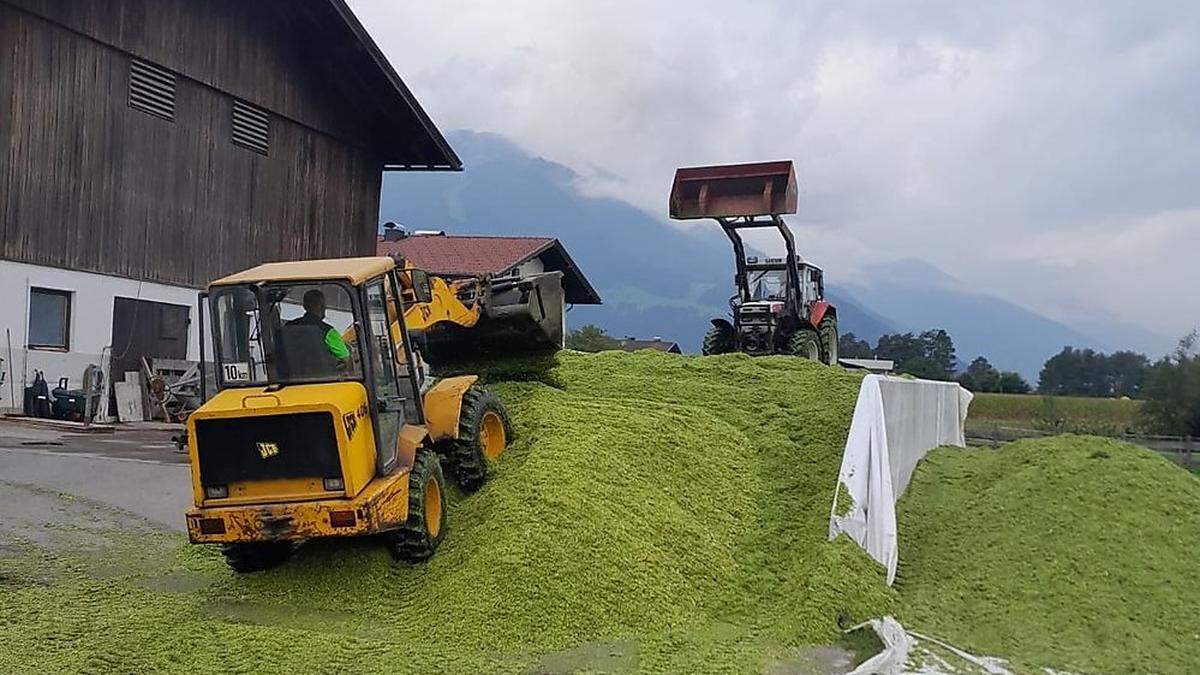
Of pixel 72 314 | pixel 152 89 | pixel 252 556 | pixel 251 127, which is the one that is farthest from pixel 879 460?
pixel 251 127

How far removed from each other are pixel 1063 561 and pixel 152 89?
621 inches

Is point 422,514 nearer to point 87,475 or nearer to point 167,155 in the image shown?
point 87,475

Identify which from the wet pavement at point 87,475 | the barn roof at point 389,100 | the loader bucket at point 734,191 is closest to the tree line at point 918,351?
the barn roof at point 389,100

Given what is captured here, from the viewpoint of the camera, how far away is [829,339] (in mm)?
18438

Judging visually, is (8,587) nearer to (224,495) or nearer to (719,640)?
(224,495)

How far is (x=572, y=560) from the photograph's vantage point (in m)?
6.68

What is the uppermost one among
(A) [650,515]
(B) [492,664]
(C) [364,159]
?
(C) [364,159]

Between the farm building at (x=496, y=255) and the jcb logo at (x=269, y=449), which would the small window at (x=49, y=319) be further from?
the farm building at (x=496, y=255)

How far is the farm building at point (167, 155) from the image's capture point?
51.6 ft

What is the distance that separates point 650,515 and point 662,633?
126cm

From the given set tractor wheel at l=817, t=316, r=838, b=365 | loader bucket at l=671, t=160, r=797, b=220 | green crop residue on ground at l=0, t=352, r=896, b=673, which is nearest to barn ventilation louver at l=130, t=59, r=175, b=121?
loader bucket at l=671, t=160, r=797, b=220

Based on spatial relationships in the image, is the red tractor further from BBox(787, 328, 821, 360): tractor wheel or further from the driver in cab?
the driver in cab

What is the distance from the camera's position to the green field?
99.6 feet

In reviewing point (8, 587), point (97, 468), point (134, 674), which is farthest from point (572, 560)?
point (97, 468)
